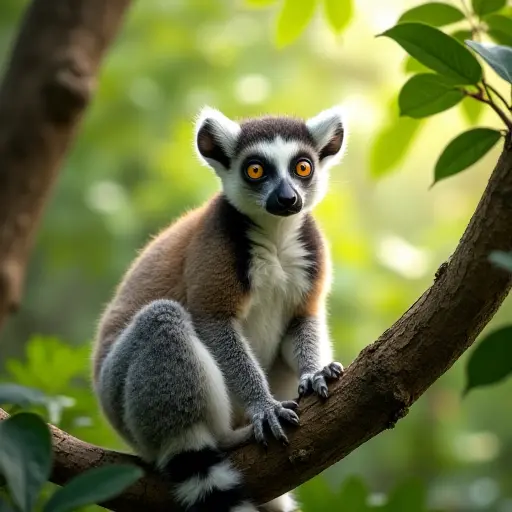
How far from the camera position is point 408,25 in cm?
198

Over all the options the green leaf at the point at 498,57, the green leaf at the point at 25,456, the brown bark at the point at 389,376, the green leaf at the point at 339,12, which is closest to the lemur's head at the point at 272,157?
the green leaf at the point at 339,12

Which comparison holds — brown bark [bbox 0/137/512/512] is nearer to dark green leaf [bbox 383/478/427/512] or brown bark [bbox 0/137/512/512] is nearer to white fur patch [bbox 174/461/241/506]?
white fur patch [bbox 174/461/241/506]

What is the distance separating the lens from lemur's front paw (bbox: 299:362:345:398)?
2.71m

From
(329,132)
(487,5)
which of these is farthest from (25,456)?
(329,132)

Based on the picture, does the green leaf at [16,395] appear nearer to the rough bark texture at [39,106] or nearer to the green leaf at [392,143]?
the green leaf at [392,143]

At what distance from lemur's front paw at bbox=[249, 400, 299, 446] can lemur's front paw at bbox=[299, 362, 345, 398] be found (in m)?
0.08

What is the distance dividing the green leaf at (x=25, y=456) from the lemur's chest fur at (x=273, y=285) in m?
1.85

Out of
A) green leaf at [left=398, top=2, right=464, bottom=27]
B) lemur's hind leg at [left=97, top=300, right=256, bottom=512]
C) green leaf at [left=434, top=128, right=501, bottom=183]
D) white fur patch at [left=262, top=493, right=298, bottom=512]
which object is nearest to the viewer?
green leaf at [left=434, top=128, right=501, bottom=183]

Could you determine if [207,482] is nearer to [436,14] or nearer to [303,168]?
[303,168]

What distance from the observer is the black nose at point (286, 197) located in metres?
3.28

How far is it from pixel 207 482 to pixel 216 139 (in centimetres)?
156

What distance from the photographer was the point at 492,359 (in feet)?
4.50

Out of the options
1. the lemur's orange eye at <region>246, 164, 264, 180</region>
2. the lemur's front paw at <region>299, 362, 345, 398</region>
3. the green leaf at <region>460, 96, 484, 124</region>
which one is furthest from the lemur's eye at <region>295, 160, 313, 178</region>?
the lemur's front paw at <region>299, 362, 345, 398</region>

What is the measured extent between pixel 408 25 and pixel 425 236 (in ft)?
14.5
